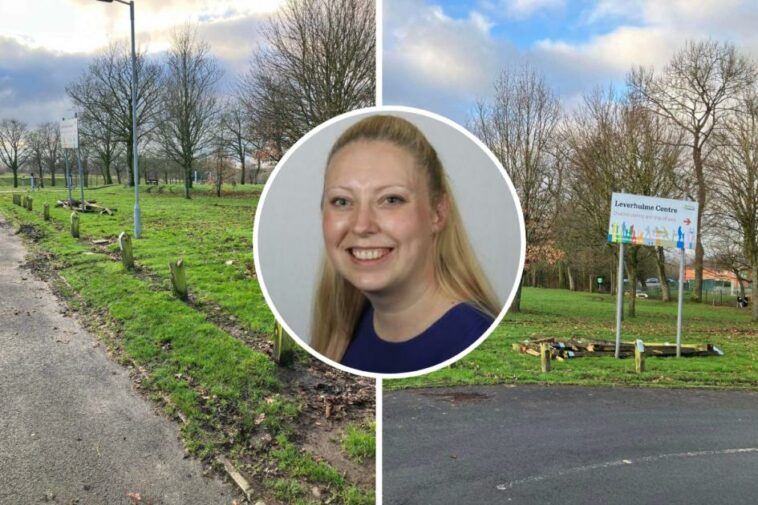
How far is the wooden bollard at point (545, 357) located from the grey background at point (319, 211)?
2.80ft

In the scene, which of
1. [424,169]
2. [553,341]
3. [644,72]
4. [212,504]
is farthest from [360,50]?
[212,504]

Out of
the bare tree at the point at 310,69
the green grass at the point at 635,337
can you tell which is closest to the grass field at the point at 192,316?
the bare tree at the point at 310,69

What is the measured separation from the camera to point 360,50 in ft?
5.34

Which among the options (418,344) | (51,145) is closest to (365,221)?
(418,344)

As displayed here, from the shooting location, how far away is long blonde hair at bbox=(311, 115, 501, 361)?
3.34ft

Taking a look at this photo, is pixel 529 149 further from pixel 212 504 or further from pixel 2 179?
pixel 2 179

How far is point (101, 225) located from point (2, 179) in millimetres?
349

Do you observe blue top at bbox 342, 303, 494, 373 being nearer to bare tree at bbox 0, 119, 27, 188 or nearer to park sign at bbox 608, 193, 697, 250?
park sign at bbox 608, 193, 697, 250

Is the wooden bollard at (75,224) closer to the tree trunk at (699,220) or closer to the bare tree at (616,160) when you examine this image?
the bare tree at (616,160)

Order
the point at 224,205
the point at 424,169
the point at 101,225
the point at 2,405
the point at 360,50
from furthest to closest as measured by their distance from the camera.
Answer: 1. the point at 101,225
2. the point at 224,205
3. the point at 2,405
4. the point at 360,50
5. the point at 424,169

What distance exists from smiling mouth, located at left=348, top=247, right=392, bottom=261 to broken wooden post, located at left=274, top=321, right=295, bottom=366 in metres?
0.55

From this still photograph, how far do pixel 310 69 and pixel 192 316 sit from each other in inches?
42.2

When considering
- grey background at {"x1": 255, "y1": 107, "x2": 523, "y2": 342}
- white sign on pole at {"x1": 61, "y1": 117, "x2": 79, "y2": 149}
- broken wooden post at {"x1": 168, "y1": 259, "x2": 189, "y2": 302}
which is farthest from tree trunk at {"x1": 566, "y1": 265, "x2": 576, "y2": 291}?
white sign on pole at {"x1": 61, "y1": 117, "x2": 79, "y2": 149}

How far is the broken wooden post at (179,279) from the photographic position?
2105mm
